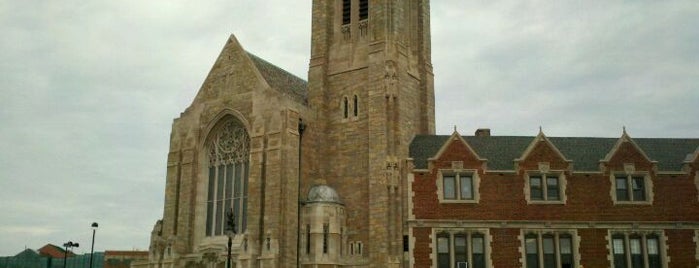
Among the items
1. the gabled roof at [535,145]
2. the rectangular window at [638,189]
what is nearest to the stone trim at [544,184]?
the gabled roof at [535,145]

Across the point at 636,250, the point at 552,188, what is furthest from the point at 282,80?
the point at 636,250

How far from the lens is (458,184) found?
35.9 metres

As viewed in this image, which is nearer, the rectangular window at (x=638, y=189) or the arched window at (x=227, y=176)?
the rectangular window at (x=638, y=189)

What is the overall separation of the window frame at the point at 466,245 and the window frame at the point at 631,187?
22.4ft

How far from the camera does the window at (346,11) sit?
42.1 m

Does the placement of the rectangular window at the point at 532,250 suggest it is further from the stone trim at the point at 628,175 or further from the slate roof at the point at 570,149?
the stone trim at the point at 628,175

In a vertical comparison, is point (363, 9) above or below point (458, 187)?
above

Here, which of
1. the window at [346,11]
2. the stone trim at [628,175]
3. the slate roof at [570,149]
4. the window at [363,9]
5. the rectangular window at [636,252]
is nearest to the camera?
the rectangular window at [636,252]

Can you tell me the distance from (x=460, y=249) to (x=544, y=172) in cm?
574

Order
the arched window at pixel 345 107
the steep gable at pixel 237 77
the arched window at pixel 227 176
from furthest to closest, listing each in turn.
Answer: the steep gable at pixel 237 77
the arched window at pixel 345 107
the arched window at pixel 227 176

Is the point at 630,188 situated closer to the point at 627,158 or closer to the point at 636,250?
the point at 627,158

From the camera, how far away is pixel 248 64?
4038 centimetres

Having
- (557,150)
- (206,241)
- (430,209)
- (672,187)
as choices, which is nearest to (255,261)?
(206,241)

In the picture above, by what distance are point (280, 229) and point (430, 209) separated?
24.3 feet
